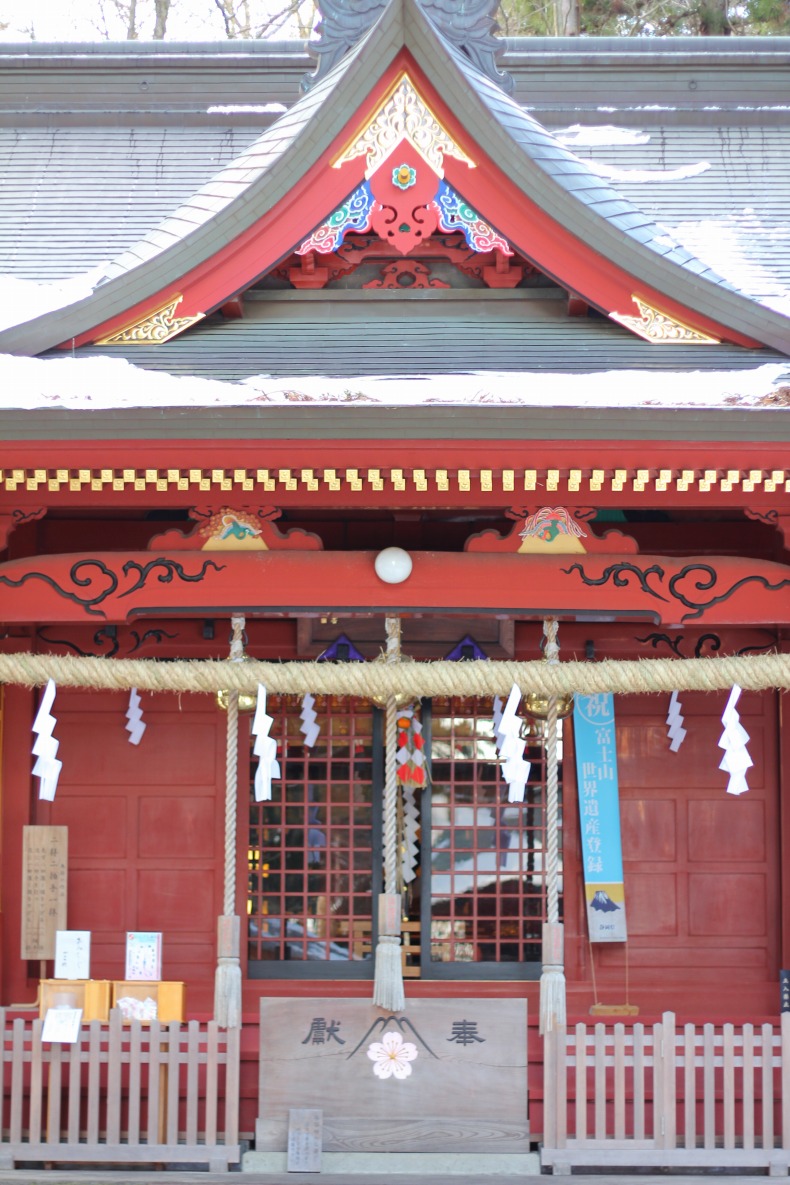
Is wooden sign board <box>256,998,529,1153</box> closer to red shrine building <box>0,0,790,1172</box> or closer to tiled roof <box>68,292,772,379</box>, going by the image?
red shrine building <box>0,0,790,1172</box>

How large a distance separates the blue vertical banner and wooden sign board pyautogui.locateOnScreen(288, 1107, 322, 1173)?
2233 mm

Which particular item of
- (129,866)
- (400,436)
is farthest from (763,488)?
(129,866)

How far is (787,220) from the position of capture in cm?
997

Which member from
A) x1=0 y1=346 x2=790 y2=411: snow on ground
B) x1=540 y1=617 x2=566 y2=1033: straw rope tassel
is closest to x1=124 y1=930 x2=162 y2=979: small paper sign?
x1=540 y1=617 x2=566 y2=1033: straw rope tassel

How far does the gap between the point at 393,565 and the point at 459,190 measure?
6.83 ft

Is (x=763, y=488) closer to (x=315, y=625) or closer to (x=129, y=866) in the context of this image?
(x=315, y=625)

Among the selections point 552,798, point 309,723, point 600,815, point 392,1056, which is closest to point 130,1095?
point 392,1056

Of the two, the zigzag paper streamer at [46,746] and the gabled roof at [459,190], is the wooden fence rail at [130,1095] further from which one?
the gabled roof at [459,190]

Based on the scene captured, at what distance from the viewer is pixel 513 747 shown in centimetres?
696

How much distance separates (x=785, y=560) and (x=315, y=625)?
108 inches

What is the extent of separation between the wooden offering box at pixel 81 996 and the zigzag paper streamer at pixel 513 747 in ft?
7.84

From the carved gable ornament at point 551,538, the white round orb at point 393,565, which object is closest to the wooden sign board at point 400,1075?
the white round orb at point 393,565

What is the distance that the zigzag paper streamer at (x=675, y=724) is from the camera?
8.34m

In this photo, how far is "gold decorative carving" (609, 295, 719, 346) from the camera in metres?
7.46
